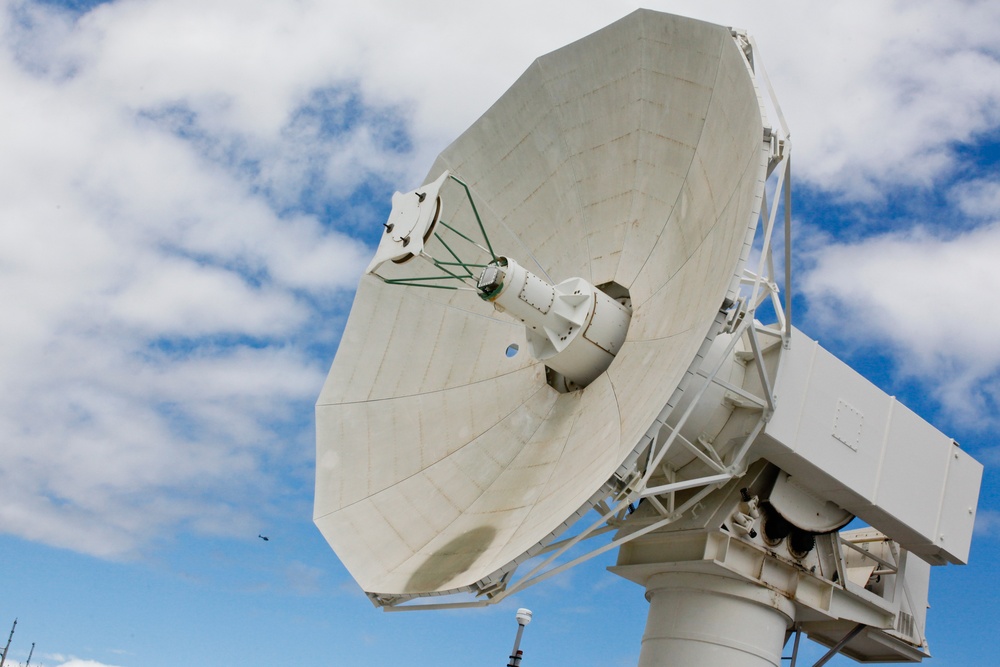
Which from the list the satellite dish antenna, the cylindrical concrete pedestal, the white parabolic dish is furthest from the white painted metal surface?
the white parabolic dish

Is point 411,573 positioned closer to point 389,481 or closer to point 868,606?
point 389,481

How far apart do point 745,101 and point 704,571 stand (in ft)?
27.5

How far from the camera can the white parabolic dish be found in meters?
15.4

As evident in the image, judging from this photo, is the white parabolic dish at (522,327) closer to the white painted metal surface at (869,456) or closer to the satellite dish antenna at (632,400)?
the satellite dish antenna at (632,400)

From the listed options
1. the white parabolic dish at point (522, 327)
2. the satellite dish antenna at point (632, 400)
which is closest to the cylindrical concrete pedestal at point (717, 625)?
the satellite dish antenna at point (632, 400)

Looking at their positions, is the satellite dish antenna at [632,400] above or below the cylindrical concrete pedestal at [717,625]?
above

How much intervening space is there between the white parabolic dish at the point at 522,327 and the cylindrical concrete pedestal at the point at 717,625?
155 inches

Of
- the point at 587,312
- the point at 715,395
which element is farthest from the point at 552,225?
the point at 715,395

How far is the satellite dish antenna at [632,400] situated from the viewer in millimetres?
16125

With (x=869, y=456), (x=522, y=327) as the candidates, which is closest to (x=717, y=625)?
(x=869, y=456)

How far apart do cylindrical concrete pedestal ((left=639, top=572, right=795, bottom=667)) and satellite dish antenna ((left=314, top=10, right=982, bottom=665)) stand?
0.04 metres

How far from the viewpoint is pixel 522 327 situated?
69.0 feet

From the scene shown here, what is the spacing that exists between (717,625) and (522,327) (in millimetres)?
6687

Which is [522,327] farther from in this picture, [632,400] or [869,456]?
[869,456]
